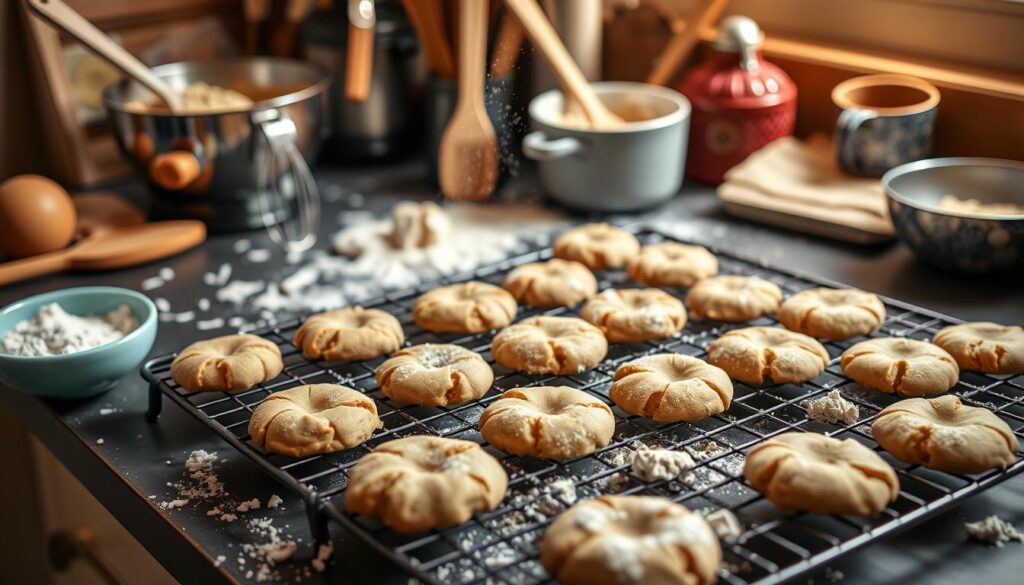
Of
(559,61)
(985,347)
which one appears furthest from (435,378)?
(559,61)

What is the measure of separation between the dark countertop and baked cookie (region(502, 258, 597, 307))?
0.31m

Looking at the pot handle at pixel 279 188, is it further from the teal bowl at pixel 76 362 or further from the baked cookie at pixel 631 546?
the baked cookie at pixel 631 546

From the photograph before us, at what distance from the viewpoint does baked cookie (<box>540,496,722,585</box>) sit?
768mm

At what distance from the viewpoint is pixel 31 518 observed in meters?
1.48

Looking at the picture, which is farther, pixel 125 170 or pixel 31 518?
pixel 125 170

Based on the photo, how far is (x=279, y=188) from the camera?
Answer: 167cm

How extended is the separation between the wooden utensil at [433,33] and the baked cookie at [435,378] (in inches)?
30.3

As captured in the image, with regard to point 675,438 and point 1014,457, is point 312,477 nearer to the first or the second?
point 675,438

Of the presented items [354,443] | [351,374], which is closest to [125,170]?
[351,374]

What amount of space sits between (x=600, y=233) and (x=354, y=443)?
627 mm

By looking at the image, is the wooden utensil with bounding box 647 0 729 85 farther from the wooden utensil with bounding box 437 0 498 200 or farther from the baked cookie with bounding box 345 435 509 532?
the baked cookie with bounding box 345 435 509 532

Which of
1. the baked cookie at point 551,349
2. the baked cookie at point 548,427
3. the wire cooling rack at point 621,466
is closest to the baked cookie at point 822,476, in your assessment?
the wire cooling rack at point 621,466

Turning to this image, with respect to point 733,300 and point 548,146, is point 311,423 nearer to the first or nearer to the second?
point 733,300

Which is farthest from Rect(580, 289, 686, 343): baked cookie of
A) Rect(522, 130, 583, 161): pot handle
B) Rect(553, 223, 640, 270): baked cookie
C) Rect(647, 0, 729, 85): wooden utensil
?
Rect(647, 0, 729, 85): wooden utensil
